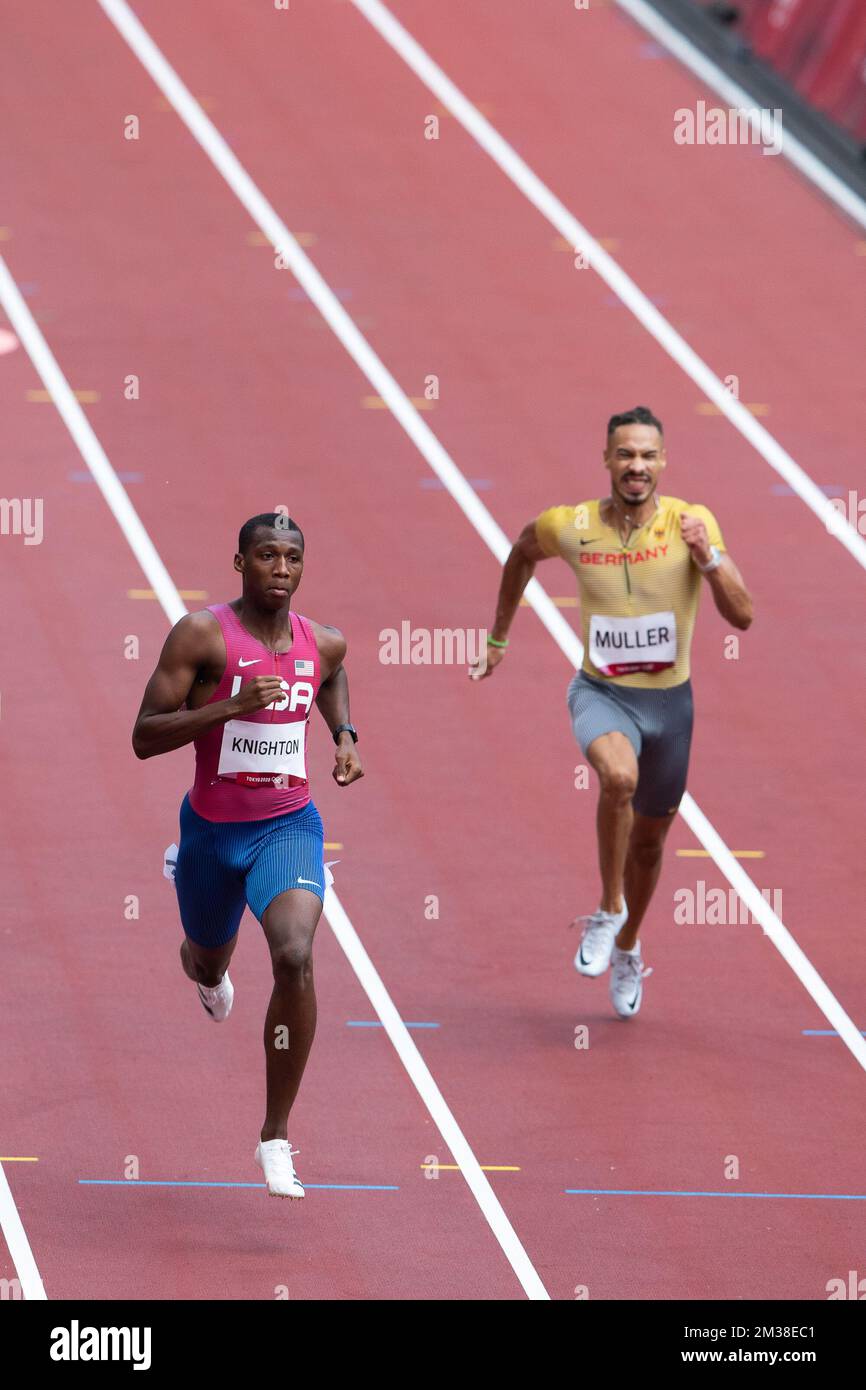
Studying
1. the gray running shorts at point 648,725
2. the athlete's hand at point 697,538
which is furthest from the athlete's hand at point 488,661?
the athlete's hand at point 697,538

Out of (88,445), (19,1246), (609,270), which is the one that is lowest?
(19,1246)

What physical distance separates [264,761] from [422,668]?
4.78m

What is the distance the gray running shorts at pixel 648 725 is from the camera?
29.2ft

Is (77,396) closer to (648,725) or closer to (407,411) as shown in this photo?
(407,411)

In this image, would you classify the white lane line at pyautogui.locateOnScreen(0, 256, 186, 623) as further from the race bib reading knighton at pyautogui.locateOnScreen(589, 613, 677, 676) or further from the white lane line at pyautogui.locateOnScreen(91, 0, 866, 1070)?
the race bib reading knighton at pyautogui.locateOnScreen(589, 613, 677, 676)

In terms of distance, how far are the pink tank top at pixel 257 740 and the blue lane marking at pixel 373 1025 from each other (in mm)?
1701

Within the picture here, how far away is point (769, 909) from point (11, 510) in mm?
5435

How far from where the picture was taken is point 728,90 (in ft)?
62.8

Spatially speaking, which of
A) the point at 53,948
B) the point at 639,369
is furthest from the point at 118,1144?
the point at 639,369

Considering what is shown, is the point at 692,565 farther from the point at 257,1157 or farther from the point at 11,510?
the point at 11,510

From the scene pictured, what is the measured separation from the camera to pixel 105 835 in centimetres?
1034

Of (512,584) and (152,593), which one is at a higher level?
(152,593)

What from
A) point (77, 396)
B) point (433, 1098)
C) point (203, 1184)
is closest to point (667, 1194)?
point (433, 1098)
